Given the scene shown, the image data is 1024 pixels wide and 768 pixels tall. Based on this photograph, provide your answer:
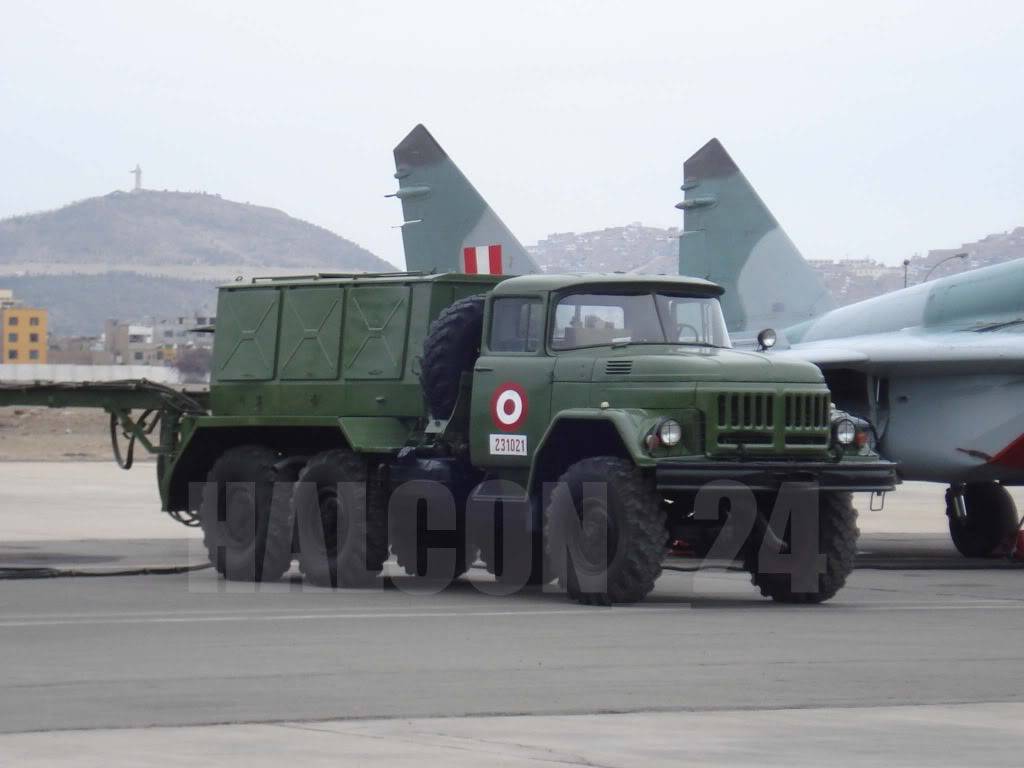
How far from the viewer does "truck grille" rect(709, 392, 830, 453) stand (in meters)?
14.1

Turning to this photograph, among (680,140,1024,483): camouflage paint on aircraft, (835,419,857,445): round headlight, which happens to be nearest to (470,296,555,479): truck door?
(835,419,857,445): round headlight

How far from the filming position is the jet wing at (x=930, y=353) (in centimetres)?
2158

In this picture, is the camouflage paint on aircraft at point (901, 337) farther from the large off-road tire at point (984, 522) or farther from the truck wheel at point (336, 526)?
the truck wheel at point (336, 526)

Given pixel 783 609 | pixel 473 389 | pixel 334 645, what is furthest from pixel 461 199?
pixel 334 645

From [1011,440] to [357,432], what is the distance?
8.55 metres

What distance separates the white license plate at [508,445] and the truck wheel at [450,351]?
670 millimetres

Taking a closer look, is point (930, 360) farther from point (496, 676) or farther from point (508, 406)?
point (496, 676)

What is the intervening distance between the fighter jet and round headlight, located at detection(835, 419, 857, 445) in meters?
4.44

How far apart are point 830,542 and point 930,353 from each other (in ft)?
26.2

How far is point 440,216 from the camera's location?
26406 mm

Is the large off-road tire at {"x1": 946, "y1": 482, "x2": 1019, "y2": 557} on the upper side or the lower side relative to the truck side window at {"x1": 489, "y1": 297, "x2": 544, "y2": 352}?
lower

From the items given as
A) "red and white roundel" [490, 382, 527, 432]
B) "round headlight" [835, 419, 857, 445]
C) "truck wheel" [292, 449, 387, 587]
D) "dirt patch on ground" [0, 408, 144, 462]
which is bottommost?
"dirt patch on ground" [0, 408, 144, 462]

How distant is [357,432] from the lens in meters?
16.3

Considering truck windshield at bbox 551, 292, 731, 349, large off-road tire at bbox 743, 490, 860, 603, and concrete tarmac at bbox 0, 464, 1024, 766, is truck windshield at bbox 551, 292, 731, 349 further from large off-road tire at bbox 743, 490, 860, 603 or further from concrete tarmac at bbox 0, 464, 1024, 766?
concrete tarmac at bbox 0, 464, 1024, 766
